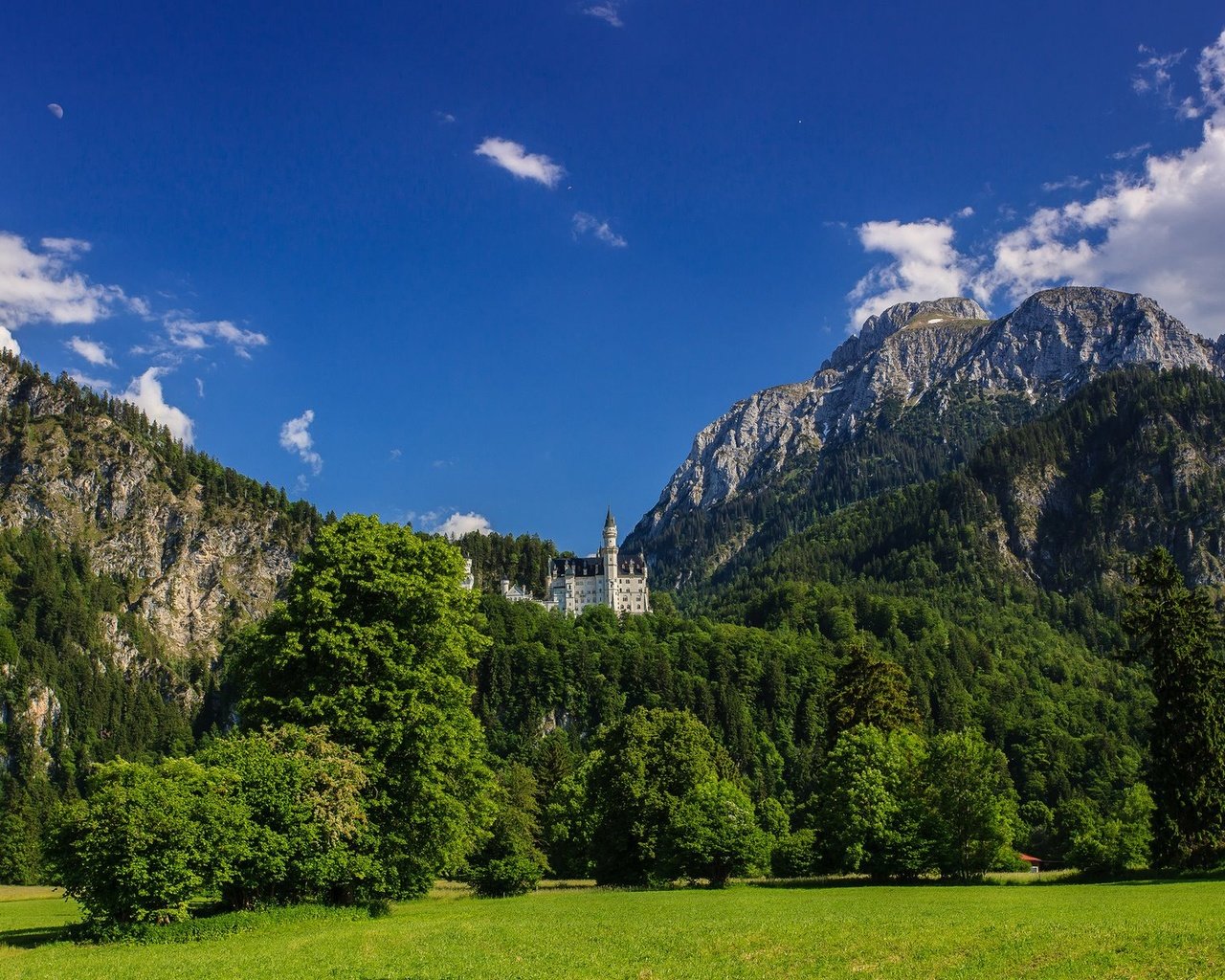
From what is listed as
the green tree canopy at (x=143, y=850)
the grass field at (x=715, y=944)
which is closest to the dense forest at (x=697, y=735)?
the green tree canopy at (x=143, y=850)

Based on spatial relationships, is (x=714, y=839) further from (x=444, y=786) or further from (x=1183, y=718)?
(x=1183, y=718)

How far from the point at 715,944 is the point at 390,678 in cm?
1642

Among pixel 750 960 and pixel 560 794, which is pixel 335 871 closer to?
pixel 750 960

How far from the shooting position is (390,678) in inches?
1454

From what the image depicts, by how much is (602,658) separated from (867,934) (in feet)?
494

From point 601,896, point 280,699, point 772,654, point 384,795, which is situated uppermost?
point 772,654

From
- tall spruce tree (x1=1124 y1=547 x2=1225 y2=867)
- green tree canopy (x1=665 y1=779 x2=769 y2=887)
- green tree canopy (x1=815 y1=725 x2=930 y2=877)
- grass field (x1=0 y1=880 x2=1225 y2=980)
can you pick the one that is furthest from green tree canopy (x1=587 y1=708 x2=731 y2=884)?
tall spruce tree (x1=1124 y1=547 x2=1225 y2=867)

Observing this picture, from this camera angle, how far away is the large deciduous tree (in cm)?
3612

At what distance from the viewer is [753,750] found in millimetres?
Answer: 156000

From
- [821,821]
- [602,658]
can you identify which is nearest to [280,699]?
[821,821]

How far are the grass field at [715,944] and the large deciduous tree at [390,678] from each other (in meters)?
3.45

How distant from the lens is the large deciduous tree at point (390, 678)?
1422 inches

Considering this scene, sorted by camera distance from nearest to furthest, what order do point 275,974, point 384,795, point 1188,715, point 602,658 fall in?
point 275,974 < point 384,795 < point 1188,715 < point 602,658

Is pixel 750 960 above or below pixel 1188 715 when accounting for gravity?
below
